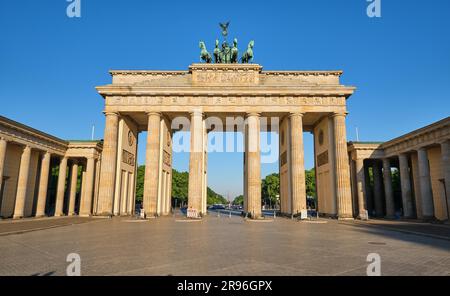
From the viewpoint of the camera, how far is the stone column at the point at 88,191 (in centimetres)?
3803

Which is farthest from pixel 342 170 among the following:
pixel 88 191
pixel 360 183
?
pixel 88 191

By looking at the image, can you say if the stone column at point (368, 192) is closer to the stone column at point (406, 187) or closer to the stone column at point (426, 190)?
the stone column at point (406, 187)

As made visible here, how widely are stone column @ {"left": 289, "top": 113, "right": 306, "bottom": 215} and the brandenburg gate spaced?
0.38 ft

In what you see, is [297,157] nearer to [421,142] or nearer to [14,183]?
[421,142]

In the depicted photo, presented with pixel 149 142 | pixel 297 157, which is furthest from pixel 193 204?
pixel 297 157

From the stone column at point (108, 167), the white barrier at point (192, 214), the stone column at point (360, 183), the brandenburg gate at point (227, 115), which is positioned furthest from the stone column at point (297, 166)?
the stone column at point (108, 167)

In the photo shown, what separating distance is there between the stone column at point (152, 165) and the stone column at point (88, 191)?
897cm

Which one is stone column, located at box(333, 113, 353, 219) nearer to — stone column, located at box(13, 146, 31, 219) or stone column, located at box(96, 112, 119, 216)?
stone column, located at box(96, 112, 119, 216)

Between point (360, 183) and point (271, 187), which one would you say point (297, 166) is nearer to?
point (360, 183)

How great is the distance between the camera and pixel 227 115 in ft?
127

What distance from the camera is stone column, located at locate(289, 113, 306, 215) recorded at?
34.6 metres

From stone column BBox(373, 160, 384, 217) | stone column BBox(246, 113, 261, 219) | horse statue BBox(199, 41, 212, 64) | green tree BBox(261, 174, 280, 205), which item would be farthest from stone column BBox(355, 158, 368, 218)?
green tree BBox(261, 174, 280, 205)

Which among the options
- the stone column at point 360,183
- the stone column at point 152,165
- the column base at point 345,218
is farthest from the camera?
the stone column at point 360,183

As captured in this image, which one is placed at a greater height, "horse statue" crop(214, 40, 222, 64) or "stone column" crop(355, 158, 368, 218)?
"horse statue" crop(214, 40, 222, 64)
